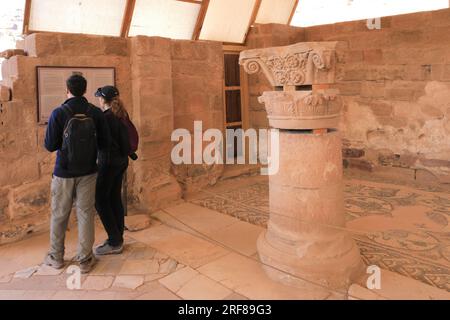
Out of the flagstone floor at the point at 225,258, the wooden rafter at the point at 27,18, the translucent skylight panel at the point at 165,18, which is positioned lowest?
the flagstone floor at the point at 225,258

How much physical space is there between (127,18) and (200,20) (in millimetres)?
1190

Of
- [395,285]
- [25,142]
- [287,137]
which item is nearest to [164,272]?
[287,137]

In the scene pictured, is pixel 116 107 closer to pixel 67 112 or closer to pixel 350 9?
pixel 67 112

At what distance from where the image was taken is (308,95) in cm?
286

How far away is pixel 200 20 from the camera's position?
5.67m

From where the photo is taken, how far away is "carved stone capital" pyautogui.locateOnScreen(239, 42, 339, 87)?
9.14 ft

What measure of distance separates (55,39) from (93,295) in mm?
2706

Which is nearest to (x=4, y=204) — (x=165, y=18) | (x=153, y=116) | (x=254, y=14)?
(x=153, y=116)

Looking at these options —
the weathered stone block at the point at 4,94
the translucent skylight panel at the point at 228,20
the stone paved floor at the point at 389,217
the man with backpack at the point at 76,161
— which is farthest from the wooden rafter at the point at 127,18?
the stone paved floor at the point at 389,217

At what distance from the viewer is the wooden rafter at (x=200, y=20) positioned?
18.4ft

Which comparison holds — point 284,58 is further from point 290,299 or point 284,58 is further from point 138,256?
point 138,256

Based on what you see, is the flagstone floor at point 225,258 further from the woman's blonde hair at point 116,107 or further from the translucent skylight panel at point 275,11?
the translucent skylight panel at point 275,11

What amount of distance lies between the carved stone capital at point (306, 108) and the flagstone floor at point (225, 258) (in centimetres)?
93

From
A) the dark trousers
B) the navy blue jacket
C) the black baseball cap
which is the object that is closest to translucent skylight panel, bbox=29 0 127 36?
the black baseball cap
